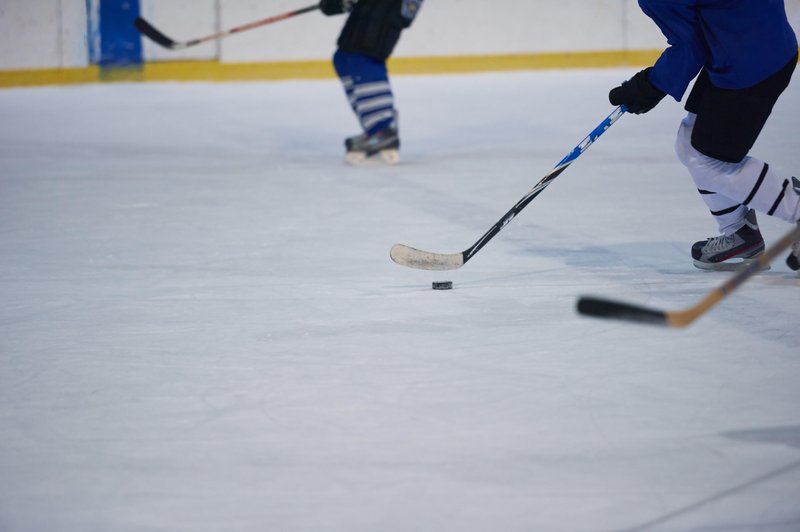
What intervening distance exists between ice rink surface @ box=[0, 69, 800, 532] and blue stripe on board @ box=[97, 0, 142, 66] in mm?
3759

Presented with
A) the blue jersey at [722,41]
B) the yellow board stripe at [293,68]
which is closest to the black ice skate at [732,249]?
the blue jersey at [722,41]

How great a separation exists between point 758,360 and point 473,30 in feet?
22.2

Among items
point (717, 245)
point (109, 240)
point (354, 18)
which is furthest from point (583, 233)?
point (354, 18)

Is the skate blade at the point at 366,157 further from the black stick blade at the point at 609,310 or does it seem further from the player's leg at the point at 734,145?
the black stick blade at the point at 609,310

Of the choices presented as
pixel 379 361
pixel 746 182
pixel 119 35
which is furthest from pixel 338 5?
pixel 119 35

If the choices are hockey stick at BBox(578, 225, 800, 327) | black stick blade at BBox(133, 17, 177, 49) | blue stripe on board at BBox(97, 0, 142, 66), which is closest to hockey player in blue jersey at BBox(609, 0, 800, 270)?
hockey stick at BBox(578, 225, 800, 327)

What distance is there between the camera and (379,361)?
2.08 metres

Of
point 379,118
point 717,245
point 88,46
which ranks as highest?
point 717,245

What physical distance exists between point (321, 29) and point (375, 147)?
3.86m

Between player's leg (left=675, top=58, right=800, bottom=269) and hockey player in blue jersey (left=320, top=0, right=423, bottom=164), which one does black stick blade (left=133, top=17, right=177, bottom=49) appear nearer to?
hockey player in blue jersey (left=320, top=0, right=423, bottom=164)

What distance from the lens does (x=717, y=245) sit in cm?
278

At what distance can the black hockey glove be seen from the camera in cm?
254

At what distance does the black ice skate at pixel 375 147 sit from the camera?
473cm

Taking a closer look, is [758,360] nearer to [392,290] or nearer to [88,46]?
[392,290]
